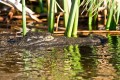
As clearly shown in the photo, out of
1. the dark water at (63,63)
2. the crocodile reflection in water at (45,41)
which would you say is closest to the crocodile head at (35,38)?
the crocodile reflection in water at (45,41)

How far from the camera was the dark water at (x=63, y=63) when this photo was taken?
742cm

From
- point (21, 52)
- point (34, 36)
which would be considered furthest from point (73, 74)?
point (34, 36)

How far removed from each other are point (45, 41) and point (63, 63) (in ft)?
8.29

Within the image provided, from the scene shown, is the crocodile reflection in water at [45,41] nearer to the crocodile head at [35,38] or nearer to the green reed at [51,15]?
the crocodile head at [35,38]

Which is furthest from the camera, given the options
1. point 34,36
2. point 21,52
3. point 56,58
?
point 34,36

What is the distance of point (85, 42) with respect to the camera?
11.2m

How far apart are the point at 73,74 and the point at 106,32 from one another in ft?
18.1

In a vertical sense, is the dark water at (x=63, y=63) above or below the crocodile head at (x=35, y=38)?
below

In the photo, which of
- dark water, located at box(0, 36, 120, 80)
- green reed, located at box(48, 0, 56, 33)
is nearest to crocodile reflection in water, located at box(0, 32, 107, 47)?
dark water, located at box(0, 36, 120, 80)

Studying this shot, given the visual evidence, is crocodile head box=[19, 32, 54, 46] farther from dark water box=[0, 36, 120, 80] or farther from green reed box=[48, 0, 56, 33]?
green reed box=[48, 0, 56, 33]

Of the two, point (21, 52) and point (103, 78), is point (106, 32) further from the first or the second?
point (103, 78)

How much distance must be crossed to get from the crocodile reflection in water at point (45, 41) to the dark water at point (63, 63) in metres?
0.41

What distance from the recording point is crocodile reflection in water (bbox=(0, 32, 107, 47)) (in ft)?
35.6

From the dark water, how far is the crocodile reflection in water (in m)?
0.41
